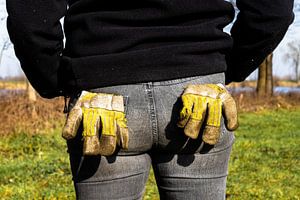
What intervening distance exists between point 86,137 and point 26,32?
A: 1.05 feet

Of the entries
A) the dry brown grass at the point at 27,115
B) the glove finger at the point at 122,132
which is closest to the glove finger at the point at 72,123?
the glove finger at the point at 122,132

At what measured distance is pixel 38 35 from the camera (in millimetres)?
1503

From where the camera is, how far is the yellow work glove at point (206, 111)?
4.92ft

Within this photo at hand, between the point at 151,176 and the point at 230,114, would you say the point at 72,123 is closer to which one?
the point at 230,114

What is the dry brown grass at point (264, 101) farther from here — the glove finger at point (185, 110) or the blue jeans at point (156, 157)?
the glove finger at point (185, 110)

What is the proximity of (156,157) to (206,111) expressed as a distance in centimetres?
19

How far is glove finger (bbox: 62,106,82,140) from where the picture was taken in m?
1.49

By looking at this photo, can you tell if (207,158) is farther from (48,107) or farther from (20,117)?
(48,107)

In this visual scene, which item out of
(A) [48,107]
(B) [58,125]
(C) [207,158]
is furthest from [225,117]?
(A) [48,107]

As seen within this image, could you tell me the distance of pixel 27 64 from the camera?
5.16 ft

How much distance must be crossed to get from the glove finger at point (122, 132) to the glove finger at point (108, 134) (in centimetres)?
1

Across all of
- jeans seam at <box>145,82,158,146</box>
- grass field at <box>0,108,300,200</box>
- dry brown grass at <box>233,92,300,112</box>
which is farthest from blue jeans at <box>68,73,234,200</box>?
dry brown grass at <box>233,92,300,112</box>

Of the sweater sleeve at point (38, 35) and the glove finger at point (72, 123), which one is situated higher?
the sweater sleeve at point (38, 35)

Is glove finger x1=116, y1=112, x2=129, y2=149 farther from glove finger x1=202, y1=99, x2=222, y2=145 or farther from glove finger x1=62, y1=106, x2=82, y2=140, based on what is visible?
glove finger x1=202, y1=99, x2=222, y2=145
